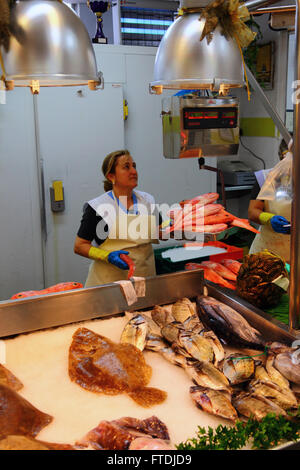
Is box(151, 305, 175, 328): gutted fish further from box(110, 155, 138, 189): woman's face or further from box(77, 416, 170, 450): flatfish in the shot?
box(110, 155, 138, 189): woman's face

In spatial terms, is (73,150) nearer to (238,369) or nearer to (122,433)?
(238,369)

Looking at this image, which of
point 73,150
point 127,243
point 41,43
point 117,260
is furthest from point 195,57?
point 73,150

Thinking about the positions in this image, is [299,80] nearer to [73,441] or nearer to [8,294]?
[73,441]

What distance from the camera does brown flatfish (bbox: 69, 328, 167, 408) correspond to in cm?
159

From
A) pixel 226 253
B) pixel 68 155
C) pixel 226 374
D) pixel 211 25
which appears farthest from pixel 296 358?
pixel 68 155

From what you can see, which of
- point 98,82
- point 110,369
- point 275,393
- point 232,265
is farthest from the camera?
point 232,265

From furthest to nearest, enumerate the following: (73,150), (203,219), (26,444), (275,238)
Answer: (73,150), (275,238), (203,219), (26,444)

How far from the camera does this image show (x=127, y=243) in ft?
10.7

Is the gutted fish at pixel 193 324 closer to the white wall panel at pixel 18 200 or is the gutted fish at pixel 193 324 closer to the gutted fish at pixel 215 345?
the gutted fish at pixel 215 345

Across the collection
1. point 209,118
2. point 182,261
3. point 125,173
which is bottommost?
point 182,261

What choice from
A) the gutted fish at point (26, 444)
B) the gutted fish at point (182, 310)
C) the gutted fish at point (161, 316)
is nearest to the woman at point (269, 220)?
the gutted fish at point (182, 310)

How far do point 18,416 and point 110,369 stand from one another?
0.38 meters

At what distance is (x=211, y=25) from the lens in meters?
1.54

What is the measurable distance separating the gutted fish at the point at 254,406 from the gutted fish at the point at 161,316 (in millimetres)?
589
